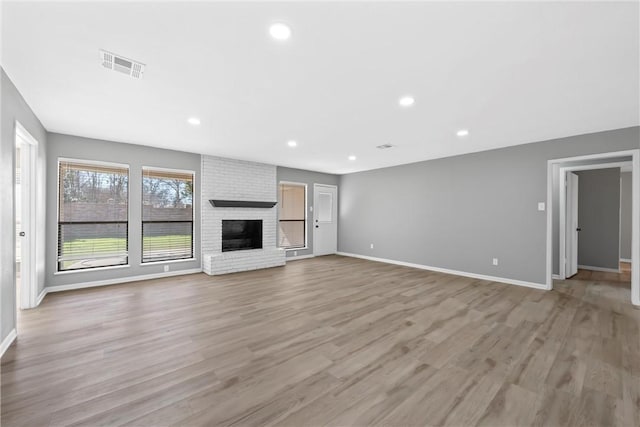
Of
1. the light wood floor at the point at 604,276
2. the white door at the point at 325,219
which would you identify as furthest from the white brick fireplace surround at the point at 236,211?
the light wood floor at the point at 604,276

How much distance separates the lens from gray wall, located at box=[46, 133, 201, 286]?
13.9 feet

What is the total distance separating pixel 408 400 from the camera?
1838mm

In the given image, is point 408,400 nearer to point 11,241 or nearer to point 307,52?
point 307,52

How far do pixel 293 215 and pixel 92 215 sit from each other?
14.7 ft

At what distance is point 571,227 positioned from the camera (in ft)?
17.7

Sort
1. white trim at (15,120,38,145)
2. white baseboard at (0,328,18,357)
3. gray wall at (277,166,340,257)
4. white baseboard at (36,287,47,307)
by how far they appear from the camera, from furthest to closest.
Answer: gray wall at (277,166,340,257) → white baseboard at (36,287,47,307) → white trim at (15,120,38,145) → white baseboard at (0,328,18,357)

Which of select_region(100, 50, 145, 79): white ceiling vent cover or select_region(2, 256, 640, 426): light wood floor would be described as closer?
select_region(2, 256, 640, 426): light wood floor

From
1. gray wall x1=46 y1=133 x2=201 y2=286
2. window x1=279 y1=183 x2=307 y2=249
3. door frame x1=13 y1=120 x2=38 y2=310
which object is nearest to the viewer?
door frame x1=13 y1=120 x2=38 y2=310

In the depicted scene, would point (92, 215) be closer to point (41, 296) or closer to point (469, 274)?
point (41, 296)

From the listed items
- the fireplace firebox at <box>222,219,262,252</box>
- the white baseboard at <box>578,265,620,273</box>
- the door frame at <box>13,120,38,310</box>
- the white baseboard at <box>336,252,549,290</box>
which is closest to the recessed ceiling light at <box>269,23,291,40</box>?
the door frame at <box>13,120,38,310</box>

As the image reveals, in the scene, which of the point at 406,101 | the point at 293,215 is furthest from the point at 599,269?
the point at 293,215

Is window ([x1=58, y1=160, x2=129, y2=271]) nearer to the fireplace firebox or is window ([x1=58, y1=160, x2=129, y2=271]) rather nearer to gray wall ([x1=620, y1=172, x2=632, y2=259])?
the fireplace firebox

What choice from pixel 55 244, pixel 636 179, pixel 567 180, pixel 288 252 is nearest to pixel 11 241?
pixel 55 244

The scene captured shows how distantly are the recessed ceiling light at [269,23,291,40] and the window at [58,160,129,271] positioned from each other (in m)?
4.45
